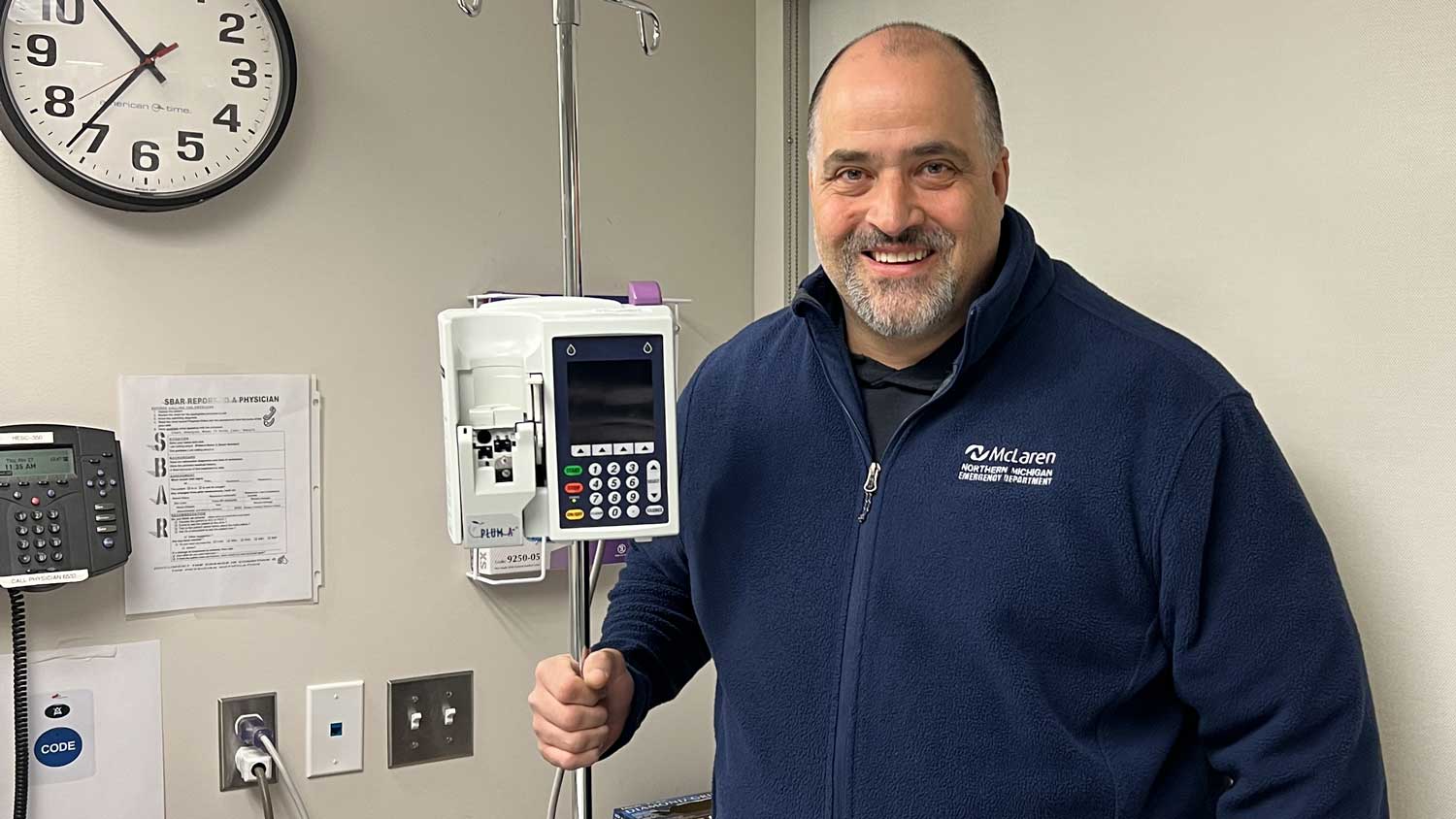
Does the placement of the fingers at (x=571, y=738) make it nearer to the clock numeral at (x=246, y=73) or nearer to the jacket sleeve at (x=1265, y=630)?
the jacket sleeve at (x=1265, y=630)

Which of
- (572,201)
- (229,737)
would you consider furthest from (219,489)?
(572,201)

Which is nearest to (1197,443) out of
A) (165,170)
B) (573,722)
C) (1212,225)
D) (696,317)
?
(1212,225)

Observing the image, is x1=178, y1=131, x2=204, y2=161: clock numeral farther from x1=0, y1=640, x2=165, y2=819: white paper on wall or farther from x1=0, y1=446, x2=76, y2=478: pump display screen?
x1=0, y1=640, x2=165, y2=819: white paper on wall

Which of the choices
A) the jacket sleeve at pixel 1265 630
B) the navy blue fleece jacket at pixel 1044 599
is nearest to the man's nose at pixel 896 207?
the navy blue fleece jacket at pixel 1044 599

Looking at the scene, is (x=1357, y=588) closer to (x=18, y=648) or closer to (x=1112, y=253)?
(x=1112, y=253)

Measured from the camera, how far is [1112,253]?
4.96 feet

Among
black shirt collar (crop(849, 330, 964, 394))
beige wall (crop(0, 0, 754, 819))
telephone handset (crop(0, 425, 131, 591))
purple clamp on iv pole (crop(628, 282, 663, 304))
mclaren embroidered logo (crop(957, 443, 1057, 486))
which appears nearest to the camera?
mclaren embroidered logo (crop(957, 443, 1057, 486))

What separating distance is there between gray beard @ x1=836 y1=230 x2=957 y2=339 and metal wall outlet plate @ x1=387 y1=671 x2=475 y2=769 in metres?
0.95

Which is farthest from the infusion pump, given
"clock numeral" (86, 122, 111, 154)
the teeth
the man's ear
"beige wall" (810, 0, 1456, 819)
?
"clock numeral" (86, 122, 111, 154)

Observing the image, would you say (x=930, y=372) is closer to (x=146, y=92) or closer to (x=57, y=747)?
(x=146, y=92)

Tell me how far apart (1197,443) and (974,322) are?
0.23 metres

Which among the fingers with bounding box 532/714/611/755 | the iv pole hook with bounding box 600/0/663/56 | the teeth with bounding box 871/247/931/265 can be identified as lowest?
the fingers with bounding box 532/714/611/755

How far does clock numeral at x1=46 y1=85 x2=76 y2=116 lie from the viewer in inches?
60.1

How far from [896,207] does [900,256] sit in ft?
0.16
